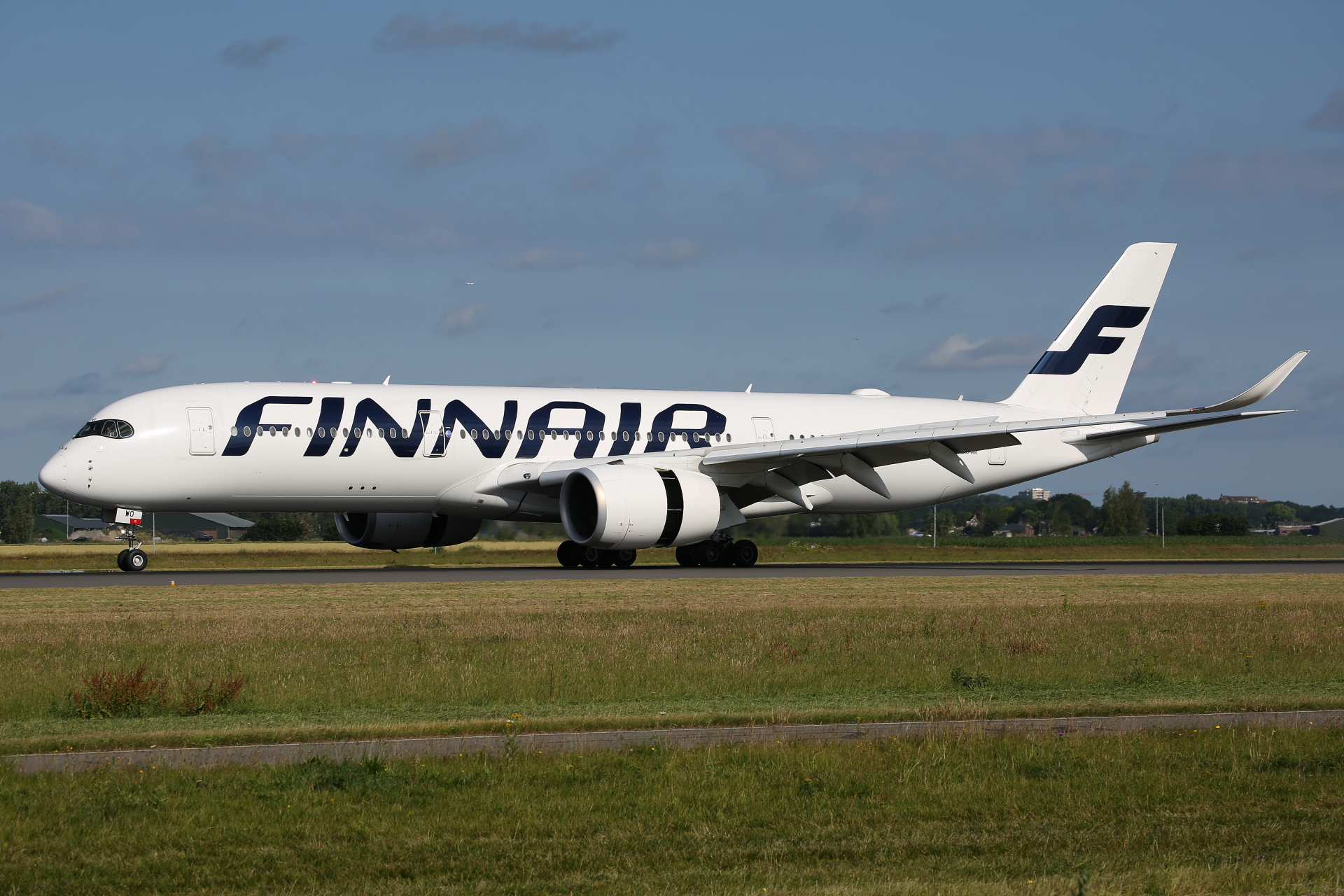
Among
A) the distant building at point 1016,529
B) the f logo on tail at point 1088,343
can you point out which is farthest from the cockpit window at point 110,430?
the distant building at point 1016,529

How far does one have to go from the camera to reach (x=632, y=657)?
15.5 metres

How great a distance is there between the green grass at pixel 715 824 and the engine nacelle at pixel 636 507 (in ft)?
61.6

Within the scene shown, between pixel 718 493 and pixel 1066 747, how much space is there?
2051 centimetres

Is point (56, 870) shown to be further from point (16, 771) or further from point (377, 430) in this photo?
point (377, 430)

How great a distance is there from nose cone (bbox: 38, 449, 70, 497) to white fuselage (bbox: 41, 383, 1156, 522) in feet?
0.10

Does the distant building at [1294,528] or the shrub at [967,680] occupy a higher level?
the distant building at [1294,528]

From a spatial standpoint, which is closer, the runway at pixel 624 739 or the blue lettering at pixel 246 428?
the runway at pixel 624 739

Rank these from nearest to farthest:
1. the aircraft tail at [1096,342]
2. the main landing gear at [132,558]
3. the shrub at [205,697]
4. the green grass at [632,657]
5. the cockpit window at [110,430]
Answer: the green grass at [632,657]
the shrub at [205,697]
the cockpit window at [110,430]
the main landing gear at [132,558]
the aircraft tail at [1096,342]

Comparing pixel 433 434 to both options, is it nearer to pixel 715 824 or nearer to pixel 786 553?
pixel 786 553

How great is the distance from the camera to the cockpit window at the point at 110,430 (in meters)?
28.7

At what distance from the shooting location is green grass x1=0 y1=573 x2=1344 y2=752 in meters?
12.2

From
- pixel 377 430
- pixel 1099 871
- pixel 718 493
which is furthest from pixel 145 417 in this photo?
pixel 1099 871

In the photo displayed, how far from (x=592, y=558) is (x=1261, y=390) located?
15.7 m

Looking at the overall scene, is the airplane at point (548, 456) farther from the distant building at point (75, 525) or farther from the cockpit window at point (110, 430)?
the distant building at point (75, 525)
